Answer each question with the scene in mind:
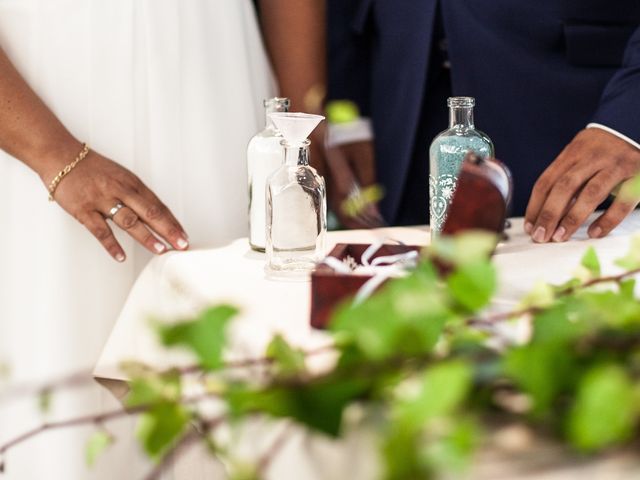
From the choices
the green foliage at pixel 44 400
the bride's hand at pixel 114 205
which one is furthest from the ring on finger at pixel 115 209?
the green foliage at pixel 44 400

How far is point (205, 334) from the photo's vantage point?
45cm

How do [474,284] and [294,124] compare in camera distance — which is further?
[294,124]

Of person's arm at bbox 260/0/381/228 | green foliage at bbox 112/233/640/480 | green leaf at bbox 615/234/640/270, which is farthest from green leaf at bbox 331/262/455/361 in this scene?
person's arm at bbox 260/0/381/228

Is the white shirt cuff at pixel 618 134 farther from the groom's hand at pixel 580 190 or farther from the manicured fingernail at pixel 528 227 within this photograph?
the manicured fingernail at pixel 528 227

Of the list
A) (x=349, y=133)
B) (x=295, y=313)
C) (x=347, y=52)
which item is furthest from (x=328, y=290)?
(x=347, y=52)

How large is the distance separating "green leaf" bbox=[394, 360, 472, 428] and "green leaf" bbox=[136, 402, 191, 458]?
0.11m

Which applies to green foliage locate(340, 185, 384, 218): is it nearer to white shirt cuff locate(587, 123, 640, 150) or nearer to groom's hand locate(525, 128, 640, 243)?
groom's hand locate(525, 128, 640, 243)

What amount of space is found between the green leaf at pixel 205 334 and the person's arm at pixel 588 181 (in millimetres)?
1009

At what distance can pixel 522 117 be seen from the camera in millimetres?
2039

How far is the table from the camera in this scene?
53cm

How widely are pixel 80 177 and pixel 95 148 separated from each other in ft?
0.47

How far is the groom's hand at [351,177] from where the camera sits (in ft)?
5.45

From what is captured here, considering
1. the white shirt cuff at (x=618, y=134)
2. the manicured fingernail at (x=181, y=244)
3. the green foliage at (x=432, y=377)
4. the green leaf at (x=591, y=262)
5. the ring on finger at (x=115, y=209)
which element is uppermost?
the green foliage at (x=432, y=377)

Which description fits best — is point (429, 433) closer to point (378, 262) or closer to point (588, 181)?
point (378, 262)
